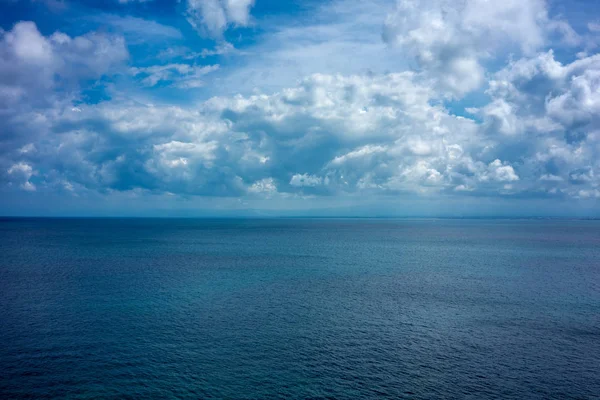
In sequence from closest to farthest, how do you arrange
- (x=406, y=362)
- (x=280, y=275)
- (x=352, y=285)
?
(x=406, y=362) → (x=352, y=285) → (x=280, y=275)

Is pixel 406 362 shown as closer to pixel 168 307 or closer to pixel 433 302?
pixel 433 302

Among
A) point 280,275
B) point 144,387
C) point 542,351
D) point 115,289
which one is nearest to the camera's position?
point 144,387

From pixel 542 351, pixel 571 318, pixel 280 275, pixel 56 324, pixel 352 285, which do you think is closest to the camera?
pixel 542 351

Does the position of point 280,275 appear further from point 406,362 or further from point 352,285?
point 406,362

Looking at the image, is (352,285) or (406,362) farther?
(352,285)

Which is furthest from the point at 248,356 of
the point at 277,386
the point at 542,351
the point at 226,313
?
the point at 542,351

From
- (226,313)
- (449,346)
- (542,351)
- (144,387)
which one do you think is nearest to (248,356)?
(144,387)
